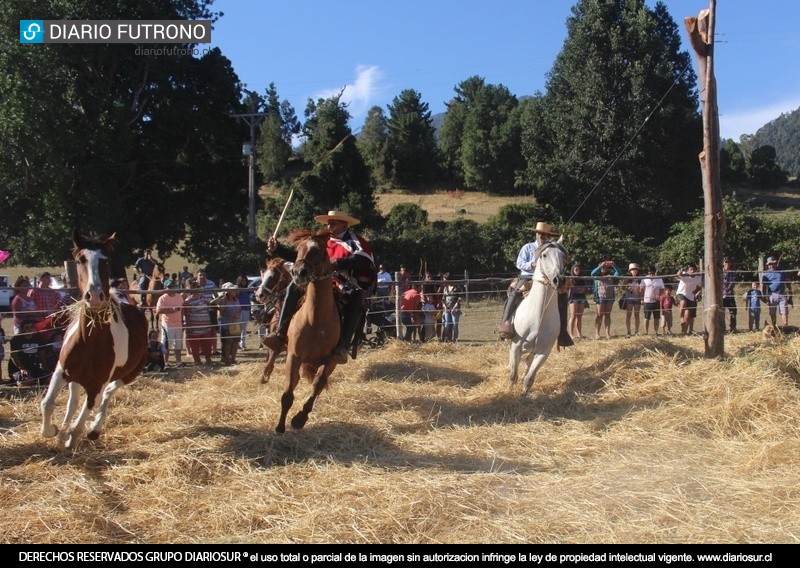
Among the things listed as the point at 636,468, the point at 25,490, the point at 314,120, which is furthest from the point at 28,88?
the point at 636,468

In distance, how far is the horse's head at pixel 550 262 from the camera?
870 cm

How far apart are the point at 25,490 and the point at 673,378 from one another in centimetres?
667

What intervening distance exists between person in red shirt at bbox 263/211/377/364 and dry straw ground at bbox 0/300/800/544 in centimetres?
84

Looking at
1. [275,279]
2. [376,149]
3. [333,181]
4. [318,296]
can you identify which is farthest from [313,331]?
[376,149]

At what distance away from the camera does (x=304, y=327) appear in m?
7.11

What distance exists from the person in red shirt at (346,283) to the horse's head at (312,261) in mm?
425

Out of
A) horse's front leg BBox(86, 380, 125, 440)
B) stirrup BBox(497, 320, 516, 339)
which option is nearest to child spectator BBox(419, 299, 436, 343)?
stirrup BBox(497, 320, 516, 339)

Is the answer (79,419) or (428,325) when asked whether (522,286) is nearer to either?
(428,325)

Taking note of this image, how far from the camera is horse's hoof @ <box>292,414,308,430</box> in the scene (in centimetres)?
689

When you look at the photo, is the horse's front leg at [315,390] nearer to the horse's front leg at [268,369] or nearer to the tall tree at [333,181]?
the horse's front leg at [268,369]

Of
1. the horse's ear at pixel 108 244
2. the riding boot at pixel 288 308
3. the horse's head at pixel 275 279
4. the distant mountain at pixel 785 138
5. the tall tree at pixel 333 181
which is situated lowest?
the riding boot at pixel 288 308

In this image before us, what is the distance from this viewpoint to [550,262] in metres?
8.84

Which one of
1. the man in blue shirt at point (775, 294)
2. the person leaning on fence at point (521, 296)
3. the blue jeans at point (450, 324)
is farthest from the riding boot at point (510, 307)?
Result: the man in blue shirt at point (775, 294)

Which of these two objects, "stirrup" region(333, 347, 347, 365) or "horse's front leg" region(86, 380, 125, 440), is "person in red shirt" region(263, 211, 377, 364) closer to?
"stirrup" region(333, 347, 347, 365)
